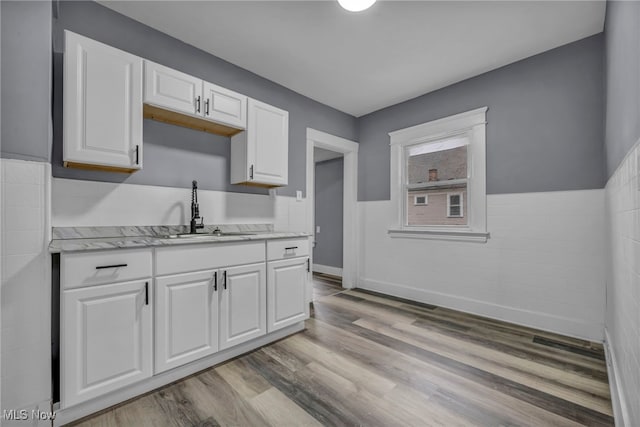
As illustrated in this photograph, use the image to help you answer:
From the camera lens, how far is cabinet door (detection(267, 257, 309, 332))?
7.66 ft

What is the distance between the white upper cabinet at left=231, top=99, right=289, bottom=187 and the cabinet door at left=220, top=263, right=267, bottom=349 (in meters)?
0.91

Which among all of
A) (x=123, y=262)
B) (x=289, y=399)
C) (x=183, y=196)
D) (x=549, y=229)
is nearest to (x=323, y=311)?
(x=289, y=399)

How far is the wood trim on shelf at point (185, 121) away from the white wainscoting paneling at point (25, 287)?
0.88m

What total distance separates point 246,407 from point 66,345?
997 mm

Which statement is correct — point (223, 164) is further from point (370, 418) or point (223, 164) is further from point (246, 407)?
point (370, 418)

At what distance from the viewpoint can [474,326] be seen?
8.98 ft

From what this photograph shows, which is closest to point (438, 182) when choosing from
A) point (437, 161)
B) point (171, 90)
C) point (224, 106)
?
point (437, 161)

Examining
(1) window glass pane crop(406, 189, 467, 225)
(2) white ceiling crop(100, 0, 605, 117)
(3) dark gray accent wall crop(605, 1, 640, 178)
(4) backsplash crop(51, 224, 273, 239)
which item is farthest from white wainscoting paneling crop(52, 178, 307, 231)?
(3) dark gray accent wall crop(605, 1, 640, 178)

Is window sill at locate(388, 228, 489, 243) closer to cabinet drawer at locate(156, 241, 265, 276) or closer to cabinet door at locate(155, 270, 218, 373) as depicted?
cabinet drawer at locate(156, 241, 265, 276)

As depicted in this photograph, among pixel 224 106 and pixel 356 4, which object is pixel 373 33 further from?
pixel 224 106

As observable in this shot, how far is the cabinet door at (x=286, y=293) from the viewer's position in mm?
2334

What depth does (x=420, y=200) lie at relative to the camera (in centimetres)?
363

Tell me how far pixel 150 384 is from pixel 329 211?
4137mm

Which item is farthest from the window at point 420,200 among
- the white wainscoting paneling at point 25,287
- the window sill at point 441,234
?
the white wainscoting paneling at point 25,287
